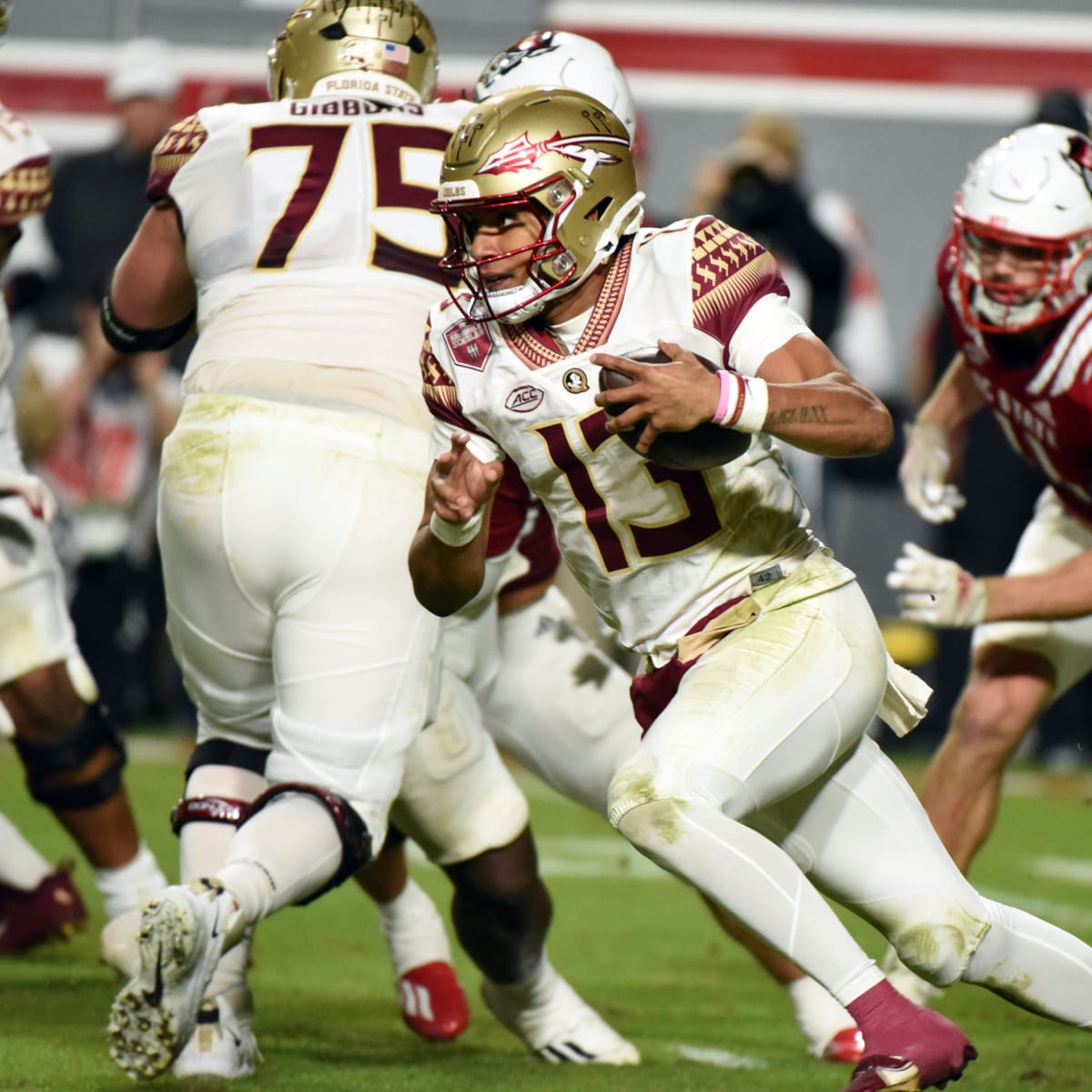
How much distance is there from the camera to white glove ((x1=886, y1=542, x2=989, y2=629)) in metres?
3.99

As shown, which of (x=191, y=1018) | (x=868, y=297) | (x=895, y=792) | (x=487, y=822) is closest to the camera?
(x=191, y=1018)

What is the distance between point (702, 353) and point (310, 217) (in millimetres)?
898

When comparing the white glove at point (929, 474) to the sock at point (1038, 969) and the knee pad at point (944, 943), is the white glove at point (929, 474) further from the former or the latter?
the knee pad at point (944, 943)

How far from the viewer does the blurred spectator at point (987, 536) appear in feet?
28.4

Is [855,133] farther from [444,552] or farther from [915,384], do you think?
[444,552]

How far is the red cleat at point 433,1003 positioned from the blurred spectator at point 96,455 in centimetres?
469

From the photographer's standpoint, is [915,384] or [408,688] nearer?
[408,688]

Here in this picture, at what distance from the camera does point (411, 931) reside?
14.3 ft

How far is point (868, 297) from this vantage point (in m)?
9.32

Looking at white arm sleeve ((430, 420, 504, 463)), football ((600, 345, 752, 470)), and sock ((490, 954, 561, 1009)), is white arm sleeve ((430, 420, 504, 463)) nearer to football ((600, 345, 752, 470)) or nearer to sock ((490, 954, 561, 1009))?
football ((600, 345, 752, 470))

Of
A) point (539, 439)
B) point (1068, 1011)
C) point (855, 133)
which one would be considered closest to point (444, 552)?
point (539, 439)

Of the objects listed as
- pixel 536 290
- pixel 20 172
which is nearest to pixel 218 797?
pixel 536 290

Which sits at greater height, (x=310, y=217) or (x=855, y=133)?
(x=310, y=217)

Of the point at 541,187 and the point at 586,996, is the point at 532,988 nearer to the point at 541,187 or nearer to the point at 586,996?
the point at 586,996
